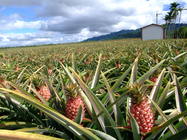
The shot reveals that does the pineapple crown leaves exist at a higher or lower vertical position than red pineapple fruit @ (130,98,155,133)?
higher

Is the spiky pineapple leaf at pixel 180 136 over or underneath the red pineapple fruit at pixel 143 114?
underneath

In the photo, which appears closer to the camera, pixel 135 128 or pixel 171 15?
pixel 135 128

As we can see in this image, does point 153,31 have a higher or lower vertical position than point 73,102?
higher

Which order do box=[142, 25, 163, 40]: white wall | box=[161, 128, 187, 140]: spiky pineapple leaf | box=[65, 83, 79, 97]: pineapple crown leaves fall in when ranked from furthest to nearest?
box=[142, 25, 163, 40]: white wall → box=[65, 83, 79, 97]: pineapple crown leaves → box=[161, 128, 187, 140]: spiky pineapple leaf

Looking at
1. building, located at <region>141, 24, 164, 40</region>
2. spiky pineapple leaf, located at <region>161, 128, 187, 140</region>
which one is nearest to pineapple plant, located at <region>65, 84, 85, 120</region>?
spiky pineapple leaf, located at <region>161, 128, 187, 140</region>

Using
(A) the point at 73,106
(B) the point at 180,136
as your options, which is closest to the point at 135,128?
(B) the point at 180,136

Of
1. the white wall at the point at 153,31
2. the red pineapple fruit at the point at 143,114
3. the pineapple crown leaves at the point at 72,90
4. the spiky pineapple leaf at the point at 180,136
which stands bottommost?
the spiky pineapple leaf at the point at 180,136

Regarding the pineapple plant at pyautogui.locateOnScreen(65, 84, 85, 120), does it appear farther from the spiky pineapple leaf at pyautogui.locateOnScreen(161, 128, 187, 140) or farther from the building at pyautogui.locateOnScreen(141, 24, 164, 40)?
the building at pyautogui.locateOnScreen(141, 24, 164, 40)

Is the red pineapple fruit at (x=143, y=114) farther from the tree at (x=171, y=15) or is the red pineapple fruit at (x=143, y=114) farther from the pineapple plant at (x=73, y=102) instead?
the tree at (x=171, y=15)

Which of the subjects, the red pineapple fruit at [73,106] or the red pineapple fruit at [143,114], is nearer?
the red pineapple fruit at [143,114]

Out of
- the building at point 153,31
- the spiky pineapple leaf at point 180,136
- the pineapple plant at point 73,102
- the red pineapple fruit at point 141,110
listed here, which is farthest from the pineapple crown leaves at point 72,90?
the building at point 153,31

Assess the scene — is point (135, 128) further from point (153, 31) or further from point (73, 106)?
point (153, 31)

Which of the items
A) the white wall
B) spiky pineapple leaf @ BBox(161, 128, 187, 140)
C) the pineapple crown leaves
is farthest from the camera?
the white wall

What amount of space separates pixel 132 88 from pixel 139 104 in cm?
10
